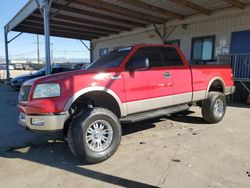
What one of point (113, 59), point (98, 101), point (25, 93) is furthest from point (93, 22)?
point (25, 93)

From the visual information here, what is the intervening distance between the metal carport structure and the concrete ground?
18.9 feet

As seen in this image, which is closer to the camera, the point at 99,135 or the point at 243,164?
the point at 243,164

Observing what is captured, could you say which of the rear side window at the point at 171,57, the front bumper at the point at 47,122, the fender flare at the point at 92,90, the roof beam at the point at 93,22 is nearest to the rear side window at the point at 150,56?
the rear side window at the point at 171,57

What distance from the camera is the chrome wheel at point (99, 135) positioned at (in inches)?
150

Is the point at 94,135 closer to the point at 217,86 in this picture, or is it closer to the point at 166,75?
the point at 166,75

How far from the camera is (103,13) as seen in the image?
12141mm

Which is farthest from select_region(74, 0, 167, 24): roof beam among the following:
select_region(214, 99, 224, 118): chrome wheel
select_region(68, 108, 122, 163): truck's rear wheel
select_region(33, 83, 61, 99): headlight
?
select_region(68, 108, 122, 163): truck's rear wheel

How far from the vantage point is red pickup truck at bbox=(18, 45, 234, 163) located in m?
3.63

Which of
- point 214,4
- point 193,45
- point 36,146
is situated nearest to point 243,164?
point 36,146

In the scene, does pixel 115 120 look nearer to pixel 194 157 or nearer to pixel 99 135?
pixel 99 135

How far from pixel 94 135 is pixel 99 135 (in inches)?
3.7

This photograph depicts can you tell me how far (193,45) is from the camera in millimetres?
12578

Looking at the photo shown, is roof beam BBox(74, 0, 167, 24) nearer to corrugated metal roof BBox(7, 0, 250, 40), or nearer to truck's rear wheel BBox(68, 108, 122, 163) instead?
corrugated metal roof BBox(7, 0, 250, 40)

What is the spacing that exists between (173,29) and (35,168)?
→ 11.8m
